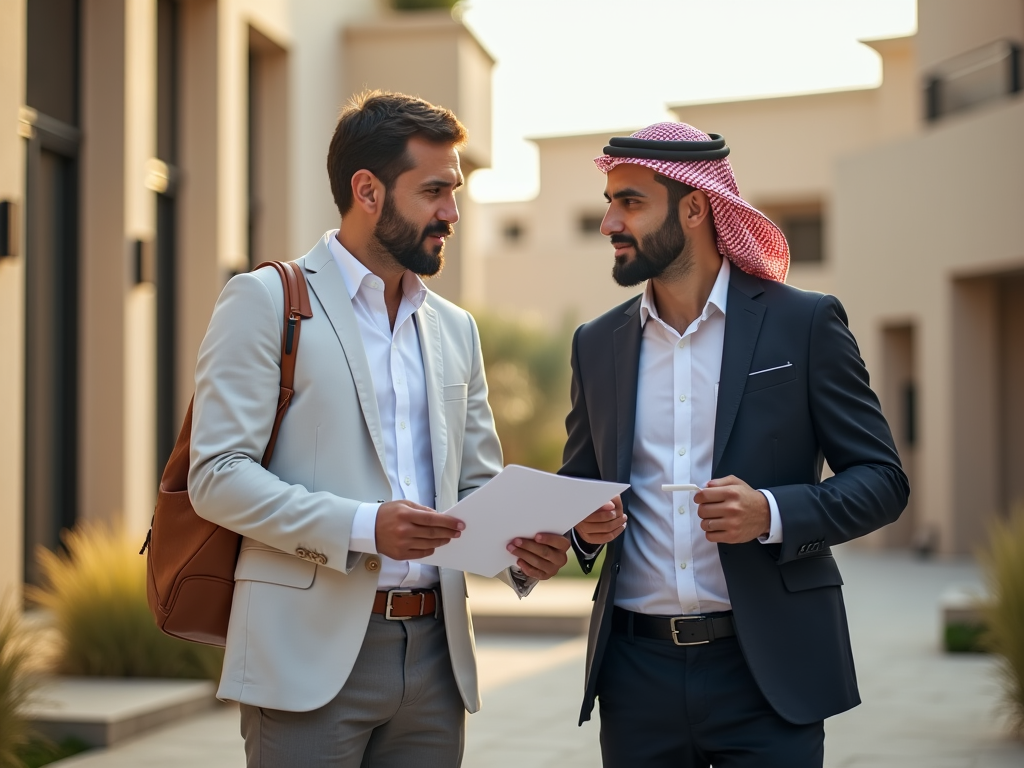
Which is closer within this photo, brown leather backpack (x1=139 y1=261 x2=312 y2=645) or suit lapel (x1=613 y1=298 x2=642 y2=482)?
brown leather backpack (x1=139 y1=261 x2=312 y2=645)

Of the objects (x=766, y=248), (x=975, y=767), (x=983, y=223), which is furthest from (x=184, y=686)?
(x=983, y=223)

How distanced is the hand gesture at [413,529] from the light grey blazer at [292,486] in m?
0.10

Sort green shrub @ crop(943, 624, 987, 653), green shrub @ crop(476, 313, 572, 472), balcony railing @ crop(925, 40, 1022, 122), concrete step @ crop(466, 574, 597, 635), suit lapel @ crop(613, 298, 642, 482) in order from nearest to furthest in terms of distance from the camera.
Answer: suit lapel @ crop(613, 298, 642, 482), green shrub @ crop(943, 624, 987, 653), concrete step @ crop(466, 574, 597, 635), balcony railing @ crop(925, 40, 1022, 122), green shrub @ crop(476, 313, 572, 472)

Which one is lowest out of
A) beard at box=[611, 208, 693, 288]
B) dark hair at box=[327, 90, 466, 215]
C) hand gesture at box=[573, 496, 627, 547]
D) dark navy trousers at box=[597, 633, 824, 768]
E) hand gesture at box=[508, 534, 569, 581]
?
dark navy trousers at box=[597, 633, 824, 768]

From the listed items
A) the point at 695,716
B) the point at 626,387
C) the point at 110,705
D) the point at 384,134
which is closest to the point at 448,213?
the point at 384,134

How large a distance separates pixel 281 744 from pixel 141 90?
277 inches

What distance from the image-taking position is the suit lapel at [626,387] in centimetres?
310

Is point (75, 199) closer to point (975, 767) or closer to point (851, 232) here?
point (975, 767)

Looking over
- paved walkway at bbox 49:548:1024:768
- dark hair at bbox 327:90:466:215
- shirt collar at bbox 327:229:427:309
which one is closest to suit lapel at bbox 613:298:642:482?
shirt collar at bbox 327:229:427:309

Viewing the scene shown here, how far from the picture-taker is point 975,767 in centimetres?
563

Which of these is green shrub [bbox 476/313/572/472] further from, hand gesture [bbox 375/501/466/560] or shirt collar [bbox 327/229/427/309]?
hand gesture [bbox 375/501/466/560]

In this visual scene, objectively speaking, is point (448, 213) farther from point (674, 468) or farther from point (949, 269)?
point (949, 269)

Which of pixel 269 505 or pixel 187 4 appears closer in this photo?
pixel 269 505

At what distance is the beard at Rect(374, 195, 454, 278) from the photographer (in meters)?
3.03
